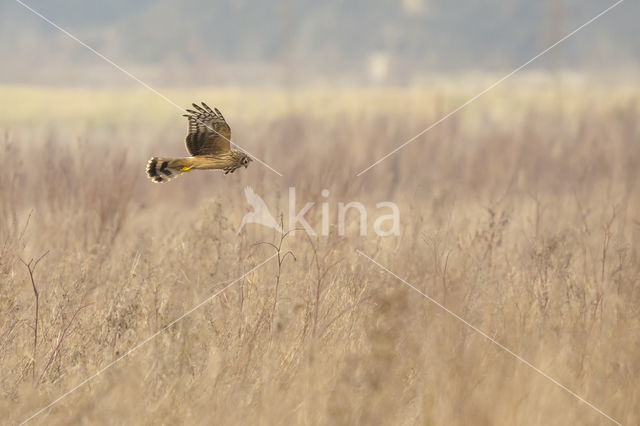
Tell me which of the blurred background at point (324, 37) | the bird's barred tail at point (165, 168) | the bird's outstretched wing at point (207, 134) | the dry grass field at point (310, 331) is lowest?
the dry grass field at point (310, 331)

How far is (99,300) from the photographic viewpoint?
4.46 m

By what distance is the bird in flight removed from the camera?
11.4ft

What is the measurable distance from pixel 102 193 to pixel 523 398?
4.03m

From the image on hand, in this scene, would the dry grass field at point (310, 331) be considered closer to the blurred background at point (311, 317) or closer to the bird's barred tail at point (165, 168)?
the blurred background at point (311, 317)

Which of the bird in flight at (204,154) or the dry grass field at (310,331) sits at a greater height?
the bird in flight at (204,154)

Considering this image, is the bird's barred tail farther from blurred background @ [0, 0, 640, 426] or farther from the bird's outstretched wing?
blurred background @ [0, 0, 640, 426]

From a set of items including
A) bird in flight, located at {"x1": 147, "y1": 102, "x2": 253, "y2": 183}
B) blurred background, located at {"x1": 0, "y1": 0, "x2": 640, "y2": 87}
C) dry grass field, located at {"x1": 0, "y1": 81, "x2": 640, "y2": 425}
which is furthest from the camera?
blurred background, located at {"x1": 0, "y1": 0, "x2": 640, "y2": 87}

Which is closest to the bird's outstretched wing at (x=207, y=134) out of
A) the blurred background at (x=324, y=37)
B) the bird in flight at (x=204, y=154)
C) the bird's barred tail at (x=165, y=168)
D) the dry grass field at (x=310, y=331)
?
the bird in flight at (x=204, y=154)

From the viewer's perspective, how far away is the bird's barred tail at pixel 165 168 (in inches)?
139

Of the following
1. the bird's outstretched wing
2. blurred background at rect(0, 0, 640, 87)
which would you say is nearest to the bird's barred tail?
the bird's outstretched wing

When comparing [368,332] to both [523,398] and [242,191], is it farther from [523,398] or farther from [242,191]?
[242,191]

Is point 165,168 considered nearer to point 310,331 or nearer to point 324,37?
point 310,331

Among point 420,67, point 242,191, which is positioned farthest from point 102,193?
point 420,67

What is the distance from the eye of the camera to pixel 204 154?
3.64 meters
